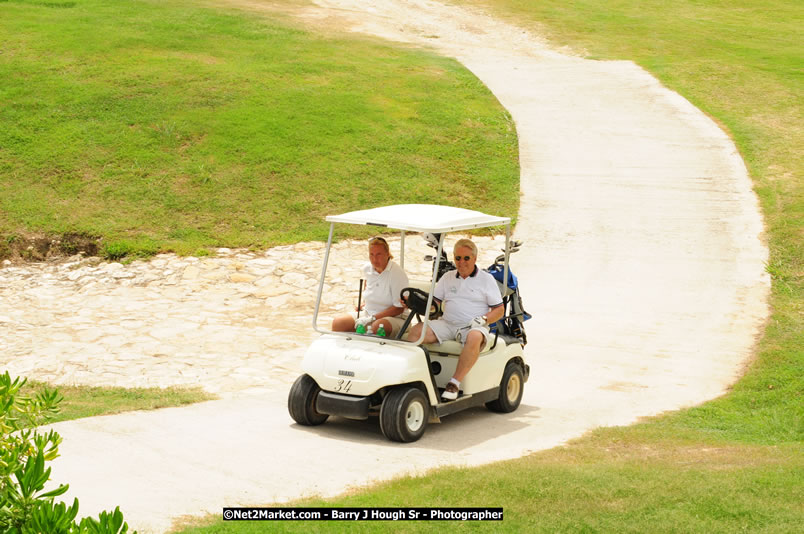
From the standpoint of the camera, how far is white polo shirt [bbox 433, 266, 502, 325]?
9516 millimetres

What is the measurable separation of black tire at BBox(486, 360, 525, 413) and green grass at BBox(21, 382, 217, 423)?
10.3 ft

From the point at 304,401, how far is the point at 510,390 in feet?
7.57

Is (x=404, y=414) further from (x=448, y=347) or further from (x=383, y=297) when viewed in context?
(x=383, y=297)

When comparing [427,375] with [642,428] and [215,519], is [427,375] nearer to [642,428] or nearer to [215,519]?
[642,428]

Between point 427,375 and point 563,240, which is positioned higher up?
point 427,375

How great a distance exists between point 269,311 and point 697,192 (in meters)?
10.4

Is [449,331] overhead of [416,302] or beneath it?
beneath

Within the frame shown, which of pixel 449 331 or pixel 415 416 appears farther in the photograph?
pixel 449 331

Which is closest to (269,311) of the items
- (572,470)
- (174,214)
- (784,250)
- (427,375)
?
(174,214)

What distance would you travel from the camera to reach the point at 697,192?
66.7ft

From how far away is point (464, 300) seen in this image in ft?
31.2

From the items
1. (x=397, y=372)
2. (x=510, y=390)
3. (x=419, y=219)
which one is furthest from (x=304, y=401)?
(x=510, y=390)

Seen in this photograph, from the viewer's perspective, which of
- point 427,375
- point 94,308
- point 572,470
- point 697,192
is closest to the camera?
point 572,470

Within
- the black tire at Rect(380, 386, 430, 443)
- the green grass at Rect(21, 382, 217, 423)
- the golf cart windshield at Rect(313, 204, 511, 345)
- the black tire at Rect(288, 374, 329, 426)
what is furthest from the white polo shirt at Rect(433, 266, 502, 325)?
the green grass at Rect(21, 382, 217, 423)
